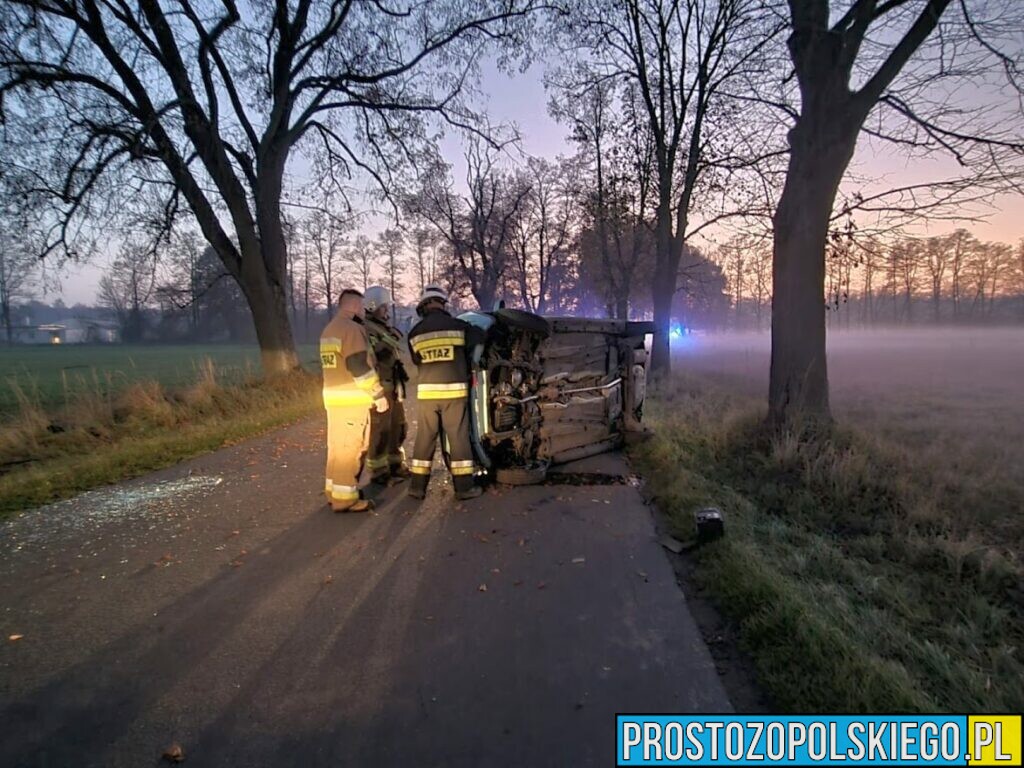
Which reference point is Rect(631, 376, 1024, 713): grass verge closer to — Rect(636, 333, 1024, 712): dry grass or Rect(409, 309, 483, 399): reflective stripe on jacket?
Rect(636, 333, 1024, 712): dry grass

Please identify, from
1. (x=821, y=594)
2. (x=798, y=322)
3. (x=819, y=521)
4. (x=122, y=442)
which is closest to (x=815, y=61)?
(x=798, y=322)

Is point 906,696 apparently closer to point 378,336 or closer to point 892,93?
point 378,336

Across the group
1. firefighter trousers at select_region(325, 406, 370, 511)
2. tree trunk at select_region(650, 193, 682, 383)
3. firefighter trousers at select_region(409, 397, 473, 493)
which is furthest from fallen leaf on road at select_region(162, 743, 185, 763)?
tree trunk at select_region(650, 193, 682, 383)

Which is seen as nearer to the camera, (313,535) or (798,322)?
(313,535)

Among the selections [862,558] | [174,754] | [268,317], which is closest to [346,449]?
[174,754]

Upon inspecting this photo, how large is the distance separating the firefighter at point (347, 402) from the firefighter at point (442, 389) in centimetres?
53

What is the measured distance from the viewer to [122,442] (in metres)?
7.18

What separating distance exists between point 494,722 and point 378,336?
13.4 ft

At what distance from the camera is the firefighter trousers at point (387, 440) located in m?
5.41

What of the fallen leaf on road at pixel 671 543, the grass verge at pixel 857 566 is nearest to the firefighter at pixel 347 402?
the fallen leaf on road at pixel 671 543

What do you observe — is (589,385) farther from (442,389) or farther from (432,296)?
(432,296)

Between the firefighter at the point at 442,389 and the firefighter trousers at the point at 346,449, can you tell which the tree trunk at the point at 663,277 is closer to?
the firefighter at the point at 442,389

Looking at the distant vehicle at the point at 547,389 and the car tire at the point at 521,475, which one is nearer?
the distant vehicle at the point at 547,389

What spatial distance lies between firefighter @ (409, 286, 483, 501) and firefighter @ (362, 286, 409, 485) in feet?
1.98
